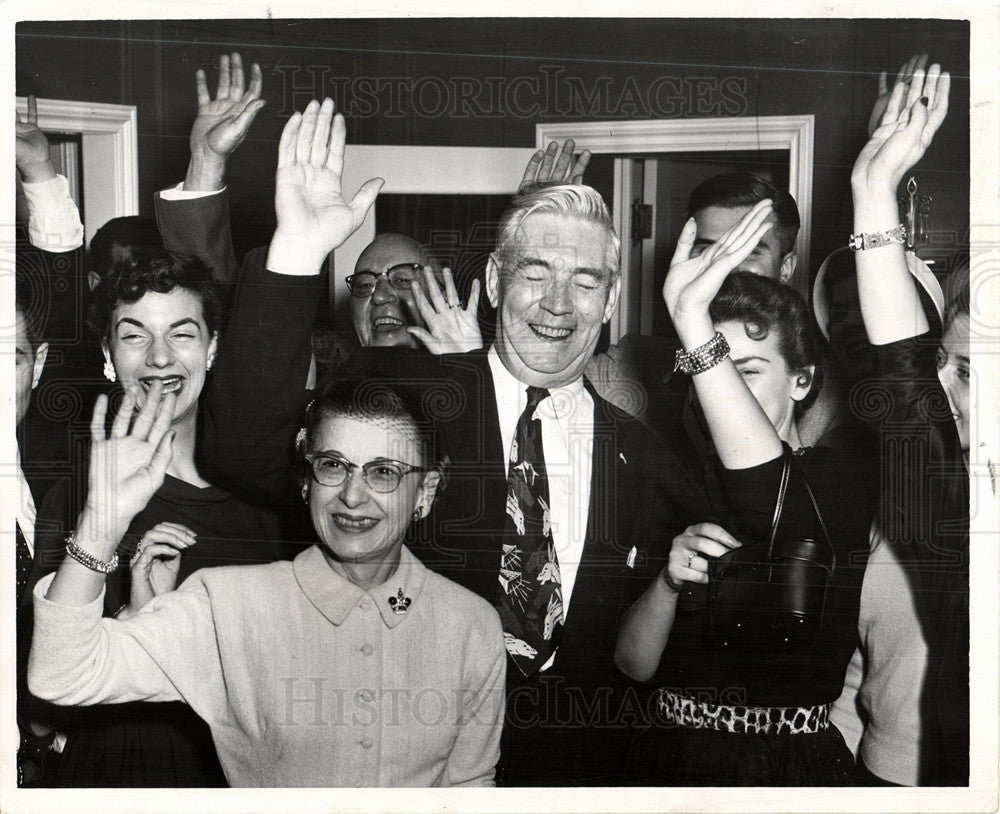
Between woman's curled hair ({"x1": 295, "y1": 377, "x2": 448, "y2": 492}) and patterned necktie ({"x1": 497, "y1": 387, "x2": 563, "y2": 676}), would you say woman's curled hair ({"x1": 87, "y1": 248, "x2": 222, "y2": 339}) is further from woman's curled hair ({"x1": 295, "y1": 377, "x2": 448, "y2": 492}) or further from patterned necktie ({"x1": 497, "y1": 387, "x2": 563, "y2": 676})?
patterned necktie ({"x1": 497, "y1": 387, "x2": 563, "y2": 676})

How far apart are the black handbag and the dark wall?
0.45 meters

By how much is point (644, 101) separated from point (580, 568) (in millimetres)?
733

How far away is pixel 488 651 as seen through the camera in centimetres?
149

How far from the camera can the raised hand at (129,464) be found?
1.47 m

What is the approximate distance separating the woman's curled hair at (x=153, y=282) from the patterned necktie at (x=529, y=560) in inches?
19.7

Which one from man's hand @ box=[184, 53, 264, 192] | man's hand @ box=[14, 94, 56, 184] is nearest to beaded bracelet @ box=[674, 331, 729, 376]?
man's hand @ box=[184, 53, 264, 192]

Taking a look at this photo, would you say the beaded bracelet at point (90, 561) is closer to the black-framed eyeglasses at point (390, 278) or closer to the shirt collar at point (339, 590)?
the shirt collar at point (339, 590)

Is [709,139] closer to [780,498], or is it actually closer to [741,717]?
[780,498]

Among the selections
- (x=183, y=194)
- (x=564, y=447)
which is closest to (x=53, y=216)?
(x=183, y=194)

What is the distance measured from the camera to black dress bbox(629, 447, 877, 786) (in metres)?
1.50

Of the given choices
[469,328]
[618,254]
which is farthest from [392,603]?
[618,254]

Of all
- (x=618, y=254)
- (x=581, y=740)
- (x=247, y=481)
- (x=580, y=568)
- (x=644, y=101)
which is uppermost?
(x=644, y=101)

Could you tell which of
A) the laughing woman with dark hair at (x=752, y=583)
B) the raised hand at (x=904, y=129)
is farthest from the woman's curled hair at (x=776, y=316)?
the raised hand at (x=904, y=129)
